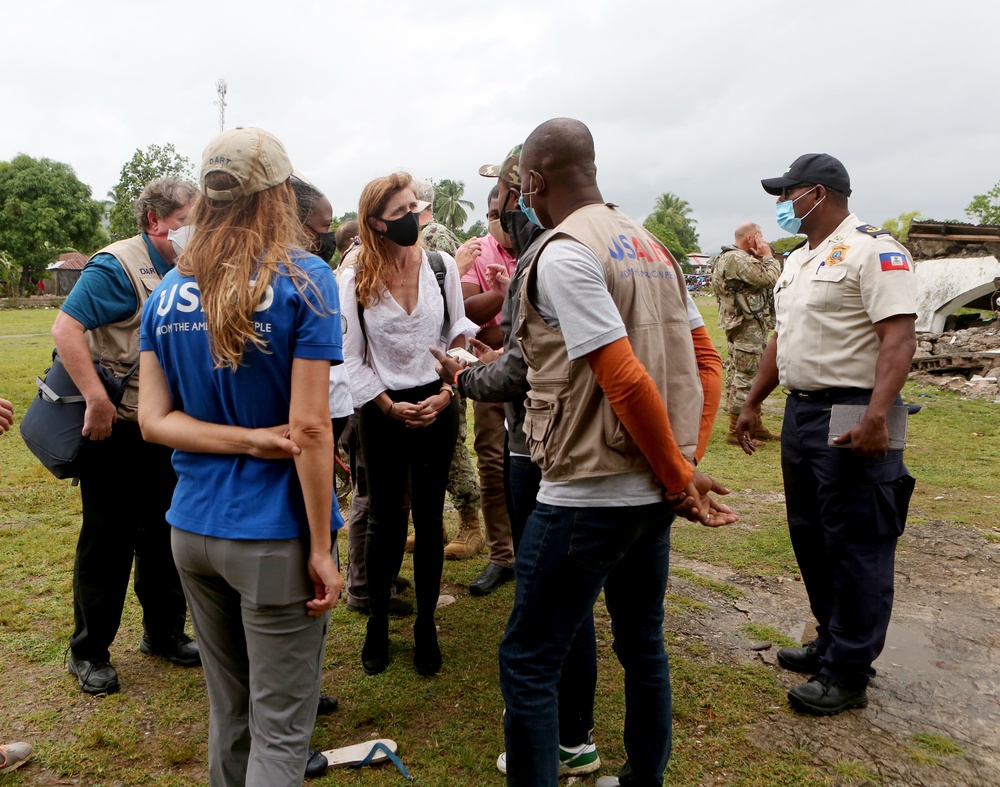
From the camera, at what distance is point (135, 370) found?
3432 mm

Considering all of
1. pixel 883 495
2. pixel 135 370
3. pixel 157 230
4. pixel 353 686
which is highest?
pixel 157 230

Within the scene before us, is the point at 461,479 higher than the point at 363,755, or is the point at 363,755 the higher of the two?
the point at 461,479

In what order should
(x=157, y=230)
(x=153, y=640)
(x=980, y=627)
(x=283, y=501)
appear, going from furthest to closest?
(x=980, y=627) < (x=153, y=640) < (x=157, y=230) < (x=283, y=501)

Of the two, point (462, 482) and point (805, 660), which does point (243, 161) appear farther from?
point (462, 482)

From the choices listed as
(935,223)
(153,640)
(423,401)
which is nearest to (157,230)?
(423,401)

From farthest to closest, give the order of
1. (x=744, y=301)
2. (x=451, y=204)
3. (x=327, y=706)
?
(x=451, y=204)
(x=744, y=301)
(x=327, y=706)

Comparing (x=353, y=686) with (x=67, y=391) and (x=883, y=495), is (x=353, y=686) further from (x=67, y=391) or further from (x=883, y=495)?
(x=883, y=495)

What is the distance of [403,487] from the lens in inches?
141

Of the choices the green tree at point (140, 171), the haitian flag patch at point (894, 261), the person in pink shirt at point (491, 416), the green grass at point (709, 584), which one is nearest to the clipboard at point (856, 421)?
the haitian flag patch at point (894, 261)

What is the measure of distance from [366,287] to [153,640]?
2.01m

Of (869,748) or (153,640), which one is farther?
(153,640)

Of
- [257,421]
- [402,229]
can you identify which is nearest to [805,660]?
[402,229]

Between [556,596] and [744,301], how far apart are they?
743cm

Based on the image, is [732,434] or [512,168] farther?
[732,434]
